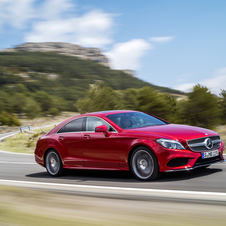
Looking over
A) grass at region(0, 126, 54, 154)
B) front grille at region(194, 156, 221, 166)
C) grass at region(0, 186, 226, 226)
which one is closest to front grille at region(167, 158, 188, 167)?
front grille at region(194, 156, 221, 166)

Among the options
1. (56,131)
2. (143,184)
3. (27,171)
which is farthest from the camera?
(27,171)

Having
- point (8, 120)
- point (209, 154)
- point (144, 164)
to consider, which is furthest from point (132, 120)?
point (8, 120)

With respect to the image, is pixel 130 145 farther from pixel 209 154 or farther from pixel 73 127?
pixel 73 127

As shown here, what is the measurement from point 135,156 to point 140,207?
2.06 m

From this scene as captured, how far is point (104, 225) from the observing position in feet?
12.8

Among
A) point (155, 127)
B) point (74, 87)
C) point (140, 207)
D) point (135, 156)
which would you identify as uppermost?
point (74, 87)

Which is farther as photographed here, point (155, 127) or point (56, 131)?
point (56, 131)

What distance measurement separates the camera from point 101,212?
15.0ft

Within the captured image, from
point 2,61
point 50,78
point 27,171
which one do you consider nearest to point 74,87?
point 50,78

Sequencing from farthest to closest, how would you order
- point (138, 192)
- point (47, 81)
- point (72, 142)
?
1. point (47, 81)
2. point (72, 142)
3. point (138, 192)

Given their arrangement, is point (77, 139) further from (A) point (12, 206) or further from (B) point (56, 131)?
(A) point (12, 206)

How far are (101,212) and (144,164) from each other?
2252 millimetres

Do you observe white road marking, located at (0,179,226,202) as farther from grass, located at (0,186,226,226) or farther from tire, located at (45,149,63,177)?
tire, located at (45,149,63,177)

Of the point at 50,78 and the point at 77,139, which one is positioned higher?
the point at 50,78
